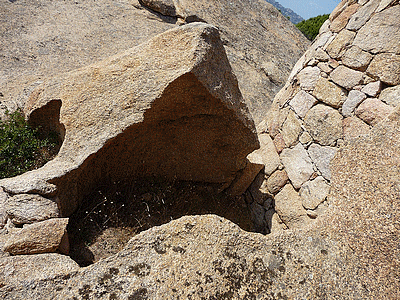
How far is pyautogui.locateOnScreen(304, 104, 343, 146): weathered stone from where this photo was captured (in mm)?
3492

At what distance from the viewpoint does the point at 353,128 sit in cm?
332

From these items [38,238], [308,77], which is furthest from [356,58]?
[38,238]

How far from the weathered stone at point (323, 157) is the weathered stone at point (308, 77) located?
0.88m

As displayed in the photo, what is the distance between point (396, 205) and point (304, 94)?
7.42ft

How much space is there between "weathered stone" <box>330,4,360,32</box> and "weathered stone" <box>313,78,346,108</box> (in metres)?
0.77

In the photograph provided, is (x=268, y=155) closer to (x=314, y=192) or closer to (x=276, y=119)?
(x=276, y=119)

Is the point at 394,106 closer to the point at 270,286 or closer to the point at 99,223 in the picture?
the point at 270,286

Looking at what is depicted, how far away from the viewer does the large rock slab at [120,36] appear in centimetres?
526

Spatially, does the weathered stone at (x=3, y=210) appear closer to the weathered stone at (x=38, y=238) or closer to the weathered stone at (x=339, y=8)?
the weathered stone at (x=38, y=238)

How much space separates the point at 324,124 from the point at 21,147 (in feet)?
12.3

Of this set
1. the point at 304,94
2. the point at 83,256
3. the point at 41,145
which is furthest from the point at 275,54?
the point at 83,256

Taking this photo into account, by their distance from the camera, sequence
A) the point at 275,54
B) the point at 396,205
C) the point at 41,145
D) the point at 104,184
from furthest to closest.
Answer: the point at 275,54 < the point at 41,145 < the point at 104,184 < the point at 396,205

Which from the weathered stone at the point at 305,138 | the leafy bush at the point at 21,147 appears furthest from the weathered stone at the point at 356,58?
the leafy bush at the point at 21,147

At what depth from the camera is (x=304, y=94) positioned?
13.3 feet
